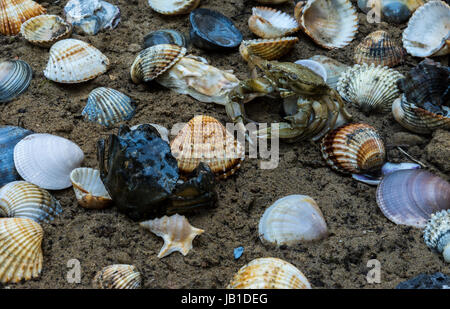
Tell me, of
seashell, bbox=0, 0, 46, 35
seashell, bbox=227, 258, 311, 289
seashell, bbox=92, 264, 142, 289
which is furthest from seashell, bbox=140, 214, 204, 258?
seashell, bbox=0, 0, 46, 35

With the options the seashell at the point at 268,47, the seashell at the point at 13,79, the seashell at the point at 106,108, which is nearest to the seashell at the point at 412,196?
the seashell at the point at 268,47

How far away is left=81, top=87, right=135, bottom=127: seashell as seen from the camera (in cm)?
320

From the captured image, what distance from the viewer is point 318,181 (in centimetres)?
302

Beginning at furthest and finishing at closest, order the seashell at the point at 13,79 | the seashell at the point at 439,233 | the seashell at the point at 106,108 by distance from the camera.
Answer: the seashell at the point at 13,79
the seashell at the point at 106,108
the seashell at the point at 439,233

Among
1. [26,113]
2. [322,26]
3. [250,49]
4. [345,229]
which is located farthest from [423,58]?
[26,113]

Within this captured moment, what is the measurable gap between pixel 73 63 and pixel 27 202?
1.15m

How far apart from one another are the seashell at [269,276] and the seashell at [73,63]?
1831mm

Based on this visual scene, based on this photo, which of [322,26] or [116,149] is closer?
[116,149]

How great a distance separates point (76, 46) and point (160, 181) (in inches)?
56.0

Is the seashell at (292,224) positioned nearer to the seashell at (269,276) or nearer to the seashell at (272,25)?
the seashell at (269,276)

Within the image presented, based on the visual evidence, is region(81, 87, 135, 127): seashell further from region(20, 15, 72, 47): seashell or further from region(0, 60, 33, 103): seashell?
region(20, 15, 72, 47): seashell

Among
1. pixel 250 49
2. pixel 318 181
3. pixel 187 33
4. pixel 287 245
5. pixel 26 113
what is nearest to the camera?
pixel 287 245

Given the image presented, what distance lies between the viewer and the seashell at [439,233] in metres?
2.51

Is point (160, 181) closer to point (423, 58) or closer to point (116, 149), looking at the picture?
point (116, 149)
